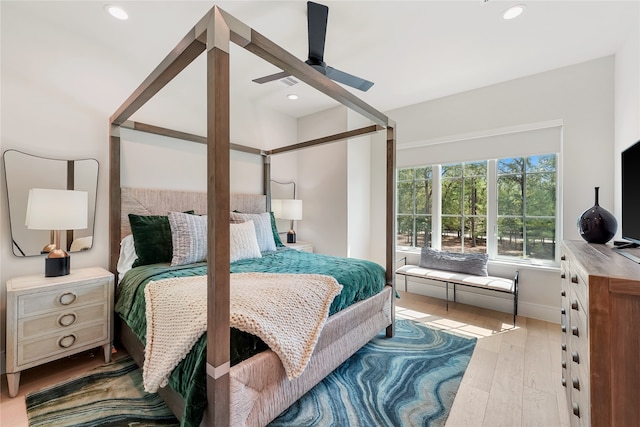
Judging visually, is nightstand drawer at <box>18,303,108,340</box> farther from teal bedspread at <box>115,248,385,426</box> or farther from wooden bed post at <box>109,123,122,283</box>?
wooden bed post at <box>109,123,122,283</box>

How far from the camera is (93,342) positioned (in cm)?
205

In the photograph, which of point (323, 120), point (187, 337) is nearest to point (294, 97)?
point (323, 120)

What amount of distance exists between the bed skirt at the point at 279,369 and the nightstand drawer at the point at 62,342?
17 cm

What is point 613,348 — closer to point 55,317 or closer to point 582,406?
point 582,406

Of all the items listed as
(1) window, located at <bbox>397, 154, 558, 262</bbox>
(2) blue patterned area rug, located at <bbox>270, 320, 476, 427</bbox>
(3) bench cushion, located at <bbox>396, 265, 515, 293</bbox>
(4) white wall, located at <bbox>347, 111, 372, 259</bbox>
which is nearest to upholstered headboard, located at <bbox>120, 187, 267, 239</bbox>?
(4) white wall, located at <bbox>347, 111, 372, 259</bbox>

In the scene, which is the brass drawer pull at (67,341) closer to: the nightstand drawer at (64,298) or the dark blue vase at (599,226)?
the nightstand drawer at (64,298)

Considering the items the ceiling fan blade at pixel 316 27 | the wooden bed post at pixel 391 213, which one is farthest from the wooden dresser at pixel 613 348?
the ceiling fan blade at pixel 316 27

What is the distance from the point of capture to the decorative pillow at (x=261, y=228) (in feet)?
10.1

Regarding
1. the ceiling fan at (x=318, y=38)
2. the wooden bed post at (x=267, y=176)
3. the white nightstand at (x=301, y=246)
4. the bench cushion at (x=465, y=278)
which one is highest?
the ceiling fan at (x=318, y=38)

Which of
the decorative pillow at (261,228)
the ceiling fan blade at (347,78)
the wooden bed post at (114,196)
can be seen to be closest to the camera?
the ceiling fan blade at (347,78)

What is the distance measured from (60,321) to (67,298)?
16 cm

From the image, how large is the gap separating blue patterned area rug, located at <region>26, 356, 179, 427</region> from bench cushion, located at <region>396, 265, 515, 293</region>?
9.38ft

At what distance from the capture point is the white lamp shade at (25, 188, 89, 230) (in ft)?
6.26

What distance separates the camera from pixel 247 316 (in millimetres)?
1352
